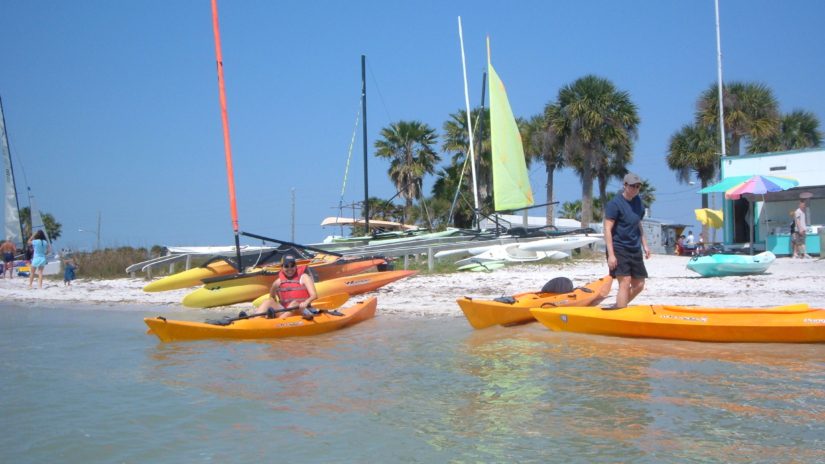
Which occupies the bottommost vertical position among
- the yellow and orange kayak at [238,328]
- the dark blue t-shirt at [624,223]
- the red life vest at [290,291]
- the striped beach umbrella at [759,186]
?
the yellow and orange kayak at [238,328]

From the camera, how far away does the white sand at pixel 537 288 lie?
10.2 m

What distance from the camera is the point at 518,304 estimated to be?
854cm

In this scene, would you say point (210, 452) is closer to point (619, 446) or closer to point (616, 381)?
point (619, 446)

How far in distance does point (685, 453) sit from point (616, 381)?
1730mm

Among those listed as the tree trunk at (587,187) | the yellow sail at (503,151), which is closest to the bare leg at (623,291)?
the yellow sail at (503,151)

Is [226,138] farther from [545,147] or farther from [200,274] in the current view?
[545,147]

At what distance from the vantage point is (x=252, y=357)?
25.4ft

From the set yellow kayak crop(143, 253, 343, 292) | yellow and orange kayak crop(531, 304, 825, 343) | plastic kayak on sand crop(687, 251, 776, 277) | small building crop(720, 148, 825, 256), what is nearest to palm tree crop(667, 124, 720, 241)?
small building crop(720, 148, 825, 256)

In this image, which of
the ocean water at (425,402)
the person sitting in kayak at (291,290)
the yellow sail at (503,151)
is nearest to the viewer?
the ocean water at (425,402)

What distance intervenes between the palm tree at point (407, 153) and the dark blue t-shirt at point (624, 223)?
2921cm

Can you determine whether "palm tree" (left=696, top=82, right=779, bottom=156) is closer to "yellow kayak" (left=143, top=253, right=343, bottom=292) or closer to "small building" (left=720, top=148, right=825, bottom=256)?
"small building" (left=720, top=148, right=825, bottom=256)

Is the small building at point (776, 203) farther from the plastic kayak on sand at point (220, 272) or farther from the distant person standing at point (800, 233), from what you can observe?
the plastic kayak on sand at point (220, 272)

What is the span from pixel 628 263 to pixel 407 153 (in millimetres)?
30025

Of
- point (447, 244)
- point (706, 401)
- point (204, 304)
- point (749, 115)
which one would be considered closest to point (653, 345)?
point (706, 401)
